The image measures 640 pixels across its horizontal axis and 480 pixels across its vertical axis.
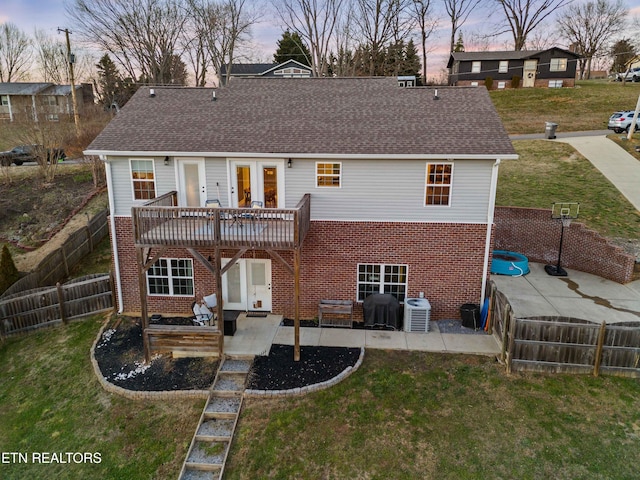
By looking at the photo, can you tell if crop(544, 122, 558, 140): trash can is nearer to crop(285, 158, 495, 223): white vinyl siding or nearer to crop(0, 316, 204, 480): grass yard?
crop(285, 158, 495, 223): white vinyl siding

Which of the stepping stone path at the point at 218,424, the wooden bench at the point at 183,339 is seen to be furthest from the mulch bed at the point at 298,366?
the wooden bench at the point at 183,339

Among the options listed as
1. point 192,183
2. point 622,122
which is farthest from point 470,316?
point 622,122

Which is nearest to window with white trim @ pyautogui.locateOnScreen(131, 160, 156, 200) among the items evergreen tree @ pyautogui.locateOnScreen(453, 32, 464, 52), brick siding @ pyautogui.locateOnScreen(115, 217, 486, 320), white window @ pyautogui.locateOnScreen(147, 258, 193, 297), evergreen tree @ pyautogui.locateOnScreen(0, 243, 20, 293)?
brick siding @ pyautogui.locateOnScreen(115, 217, 486, 320)

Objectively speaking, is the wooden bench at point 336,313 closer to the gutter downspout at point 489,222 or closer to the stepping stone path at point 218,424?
the stepping stone path at point 218,424

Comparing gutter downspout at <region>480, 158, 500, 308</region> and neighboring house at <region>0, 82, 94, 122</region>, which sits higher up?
neighboring house at <region>0, 82, 94, 122</region>

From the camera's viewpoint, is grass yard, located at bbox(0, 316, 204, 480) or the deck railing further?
the deck railing
